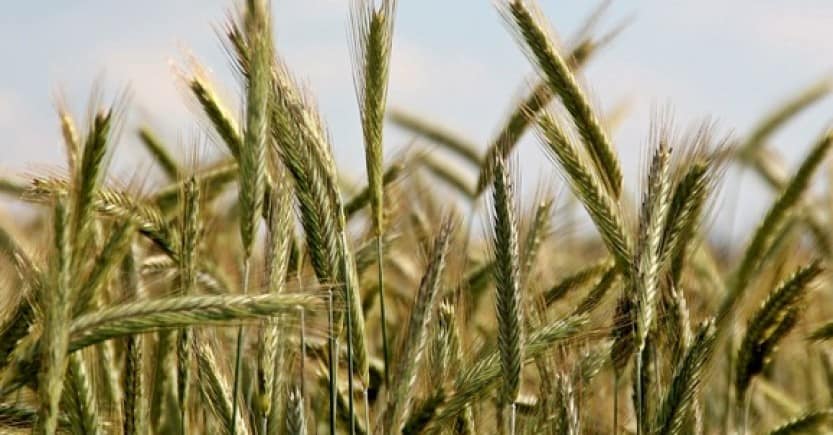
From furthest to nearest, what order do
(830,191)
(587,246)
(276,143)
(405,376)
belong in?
1. (587,246)
2. (830,191)
3. (276,143)
4. (405,376)

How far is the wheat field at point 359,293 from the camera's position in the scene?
2301mm

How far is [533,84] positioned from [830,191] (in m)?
1.96

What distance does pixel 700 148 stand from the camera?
117 inches

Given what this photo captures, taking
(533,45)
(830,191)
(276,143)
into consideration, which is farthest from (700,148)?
(830,191)

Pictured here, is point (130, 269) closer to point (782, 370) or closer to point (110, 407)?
point (110, 407)

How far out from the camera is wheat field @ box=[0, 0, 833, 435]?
2.30 m

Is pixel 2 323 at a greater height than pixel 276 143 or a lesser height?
lesser

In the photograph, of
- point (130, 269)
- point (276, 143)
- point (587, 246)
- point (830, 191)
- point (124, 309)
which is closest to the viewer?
point (124, 309)

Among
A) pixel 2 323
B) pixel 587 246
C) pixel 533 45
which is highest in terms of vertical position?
pixel 587 246

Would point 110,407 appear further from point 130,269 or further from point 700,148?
point 700,148

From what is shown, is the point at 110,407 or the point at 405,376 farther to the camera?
the point at 110,407

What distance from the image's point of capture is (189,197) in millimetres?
2744

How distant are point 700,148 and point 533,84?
0.64m

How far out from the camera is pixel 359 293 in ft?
8.93
